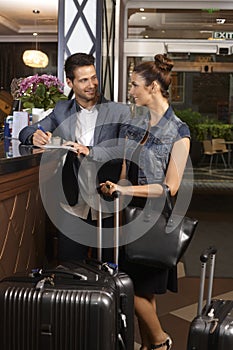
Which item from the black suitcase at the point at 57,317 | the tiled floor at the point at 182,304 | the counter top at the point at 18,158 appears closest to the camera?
the black suitcase at the point at 57,317

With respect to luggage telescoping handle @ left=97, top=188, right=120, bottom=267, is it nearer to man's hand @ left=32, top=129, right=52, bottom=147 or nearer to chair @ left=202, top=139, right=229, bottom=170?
man's hand @ left=32, top=129, right=52, bottom=147

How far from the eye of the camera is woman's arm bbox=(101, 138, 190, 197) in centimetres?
219

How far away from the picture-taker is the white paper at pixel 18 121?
11.5 ft

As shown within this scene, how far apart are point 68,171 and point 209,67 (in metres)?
5.04

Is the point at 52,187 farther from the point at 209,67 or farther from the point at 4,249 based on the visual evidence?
the point at 209,67

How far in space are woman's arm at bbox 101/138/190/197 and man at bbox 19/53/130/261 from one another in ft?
0.97

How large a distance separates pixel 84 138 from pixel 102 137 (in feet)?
0.31

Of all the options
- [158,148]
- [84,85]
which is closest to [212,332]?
[158,148]

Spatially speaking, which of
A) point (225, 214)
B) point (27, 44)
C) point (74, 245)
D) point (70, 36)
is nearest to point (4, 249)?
point (74, 245)

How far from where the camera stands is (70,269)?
6.88 feet

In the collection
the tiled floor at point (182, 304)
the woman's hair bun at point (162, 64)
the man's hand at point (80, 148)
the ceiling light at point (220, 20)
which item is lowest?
the tiled floor at point (182, 304)

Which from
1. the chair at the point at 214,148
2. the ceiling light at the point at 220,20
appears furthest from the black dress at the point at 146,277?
the chair at the point at 214,148

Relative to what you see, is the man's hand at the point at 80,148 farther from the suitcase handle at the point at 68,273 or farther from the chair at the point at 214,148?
the chair at the point at 214,148

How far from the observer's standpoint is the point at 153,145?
2311 millimetres
